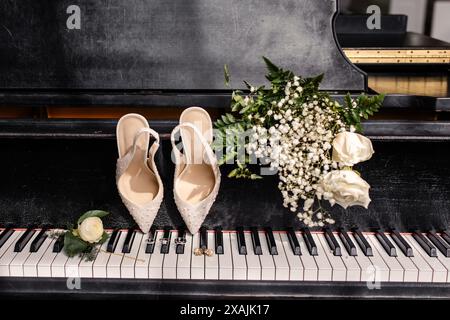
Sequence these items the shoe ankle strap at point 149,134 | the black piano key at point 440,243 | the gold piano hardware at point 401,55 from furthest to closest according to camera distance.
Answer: the gold piano hardware at point 401,55 → the black piano key at point 440,243 → the shoe ankle strap at point 149,134

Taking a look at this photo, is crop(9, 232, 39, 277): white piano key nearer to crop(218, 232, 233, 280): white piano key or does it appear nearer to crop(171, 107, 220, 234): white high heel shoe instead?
crop(171, 107, 220, 234): white high heel shoe

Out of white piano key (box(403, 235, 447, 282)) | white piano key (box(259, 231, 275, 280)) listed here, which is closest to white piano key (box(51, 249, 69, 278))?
white piano key (box(259, 231, 275, 280))

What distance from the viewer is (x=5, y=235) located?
217 cm

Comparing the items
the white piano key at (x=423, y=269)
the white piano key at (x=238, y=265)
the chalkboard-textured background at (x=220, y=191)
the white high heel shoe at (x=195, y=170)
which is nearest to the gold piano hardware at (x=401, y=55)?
the chalkboard-textured background at (x=220, y=191)

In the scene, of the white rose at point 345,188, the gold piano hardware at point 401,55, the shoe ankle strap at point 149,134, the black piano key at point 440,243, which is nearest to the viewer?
the white rose at point 345,188

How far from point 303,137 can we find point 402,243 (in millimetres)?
614

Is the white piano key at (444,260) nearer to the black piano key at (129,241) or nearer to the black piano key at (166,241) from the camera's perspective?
the black piano key at (166,241)

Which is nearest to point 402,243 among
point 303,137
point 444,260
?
point 444,260

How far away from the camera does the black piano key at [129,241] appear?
2.07 m

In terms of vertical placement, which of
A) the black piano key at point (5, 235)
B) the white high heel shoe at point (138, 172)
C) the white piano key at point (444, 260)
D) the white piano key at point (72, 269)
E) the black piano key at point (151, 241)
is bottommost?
the white piano key at point (72, 269)

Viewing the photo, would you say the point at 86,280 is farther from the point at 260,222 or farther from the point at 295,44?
the point at 295,44

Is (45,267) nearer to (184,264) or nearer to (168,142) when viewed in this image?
(184,264)

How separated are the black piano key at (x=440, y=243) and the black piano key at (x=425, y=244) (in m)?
0.03

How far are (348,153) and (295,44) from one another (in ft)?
1.84
